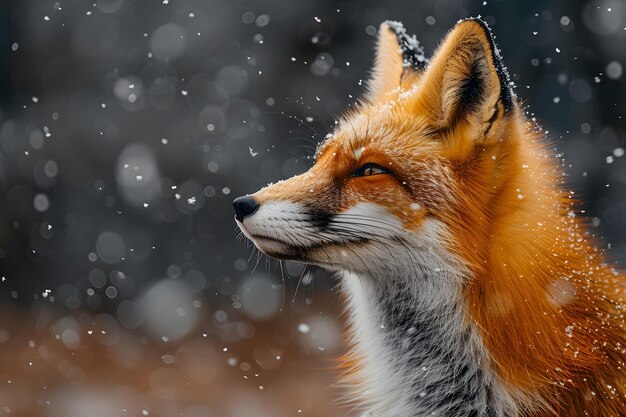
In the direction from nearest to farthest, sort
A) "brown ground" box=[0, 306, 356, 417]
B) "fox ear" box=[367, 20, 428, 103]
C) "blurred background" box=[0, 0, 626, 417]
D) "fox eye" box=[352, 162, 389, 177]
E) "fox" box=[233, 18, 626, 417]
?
"fox" box=[233, 18, 626, 417], "fox eye" box=[352, 162, 389, 177], "fox ear" box=[367, 20, 428, 103], "brown ground" box=[0, 306, 356, 417], "blurred background" box=[0, 0, 626, 417]

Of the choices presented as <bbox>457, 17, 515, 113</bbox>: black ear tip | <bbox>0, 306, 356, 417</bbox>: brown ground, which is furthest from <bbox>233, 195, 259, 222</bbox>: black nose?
<bbox>0, 306, 356, 417</bbox>: brown ground

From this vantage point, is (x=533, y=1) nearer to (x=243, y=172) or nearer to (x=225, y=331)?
(x=243, y=172)

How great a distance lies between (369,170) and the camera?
2.03 meters

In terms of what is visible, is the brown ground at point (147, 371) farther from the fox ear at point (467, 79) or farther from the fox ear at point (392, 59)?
the fox ear at point (467, 79)

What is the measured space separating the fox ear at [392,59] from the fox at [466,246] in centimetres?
46

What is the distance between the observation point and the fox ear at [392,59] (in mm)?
2611

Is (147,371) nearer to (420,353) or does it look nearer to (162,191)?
(162,191)

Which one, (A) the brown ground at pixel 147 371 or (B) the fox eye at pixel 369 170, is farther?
(A) the brown ground at pixel 147 371

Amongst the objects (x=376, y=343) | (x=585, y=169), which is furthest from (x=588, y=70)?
(x=376, y=343)

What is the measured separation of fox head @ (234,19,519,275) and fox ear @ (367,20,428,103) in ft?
1.61

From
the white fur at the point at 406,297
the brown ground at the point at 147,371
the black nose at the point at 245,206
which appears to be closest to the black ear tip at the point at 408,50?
the white fur at the point at 406,297

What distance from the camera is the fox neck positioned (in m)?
1.98

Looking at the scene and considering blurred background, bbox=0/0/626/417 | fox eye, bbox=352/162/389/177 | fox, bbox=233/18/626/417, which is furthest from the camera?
blurred background, bbox=0/0/626/417

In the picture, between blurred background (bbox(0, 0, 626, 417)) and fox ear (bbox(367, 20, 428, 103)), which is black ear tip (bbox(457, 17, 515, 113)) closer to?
fox ear (bbox(367, 20, 428, 103))
